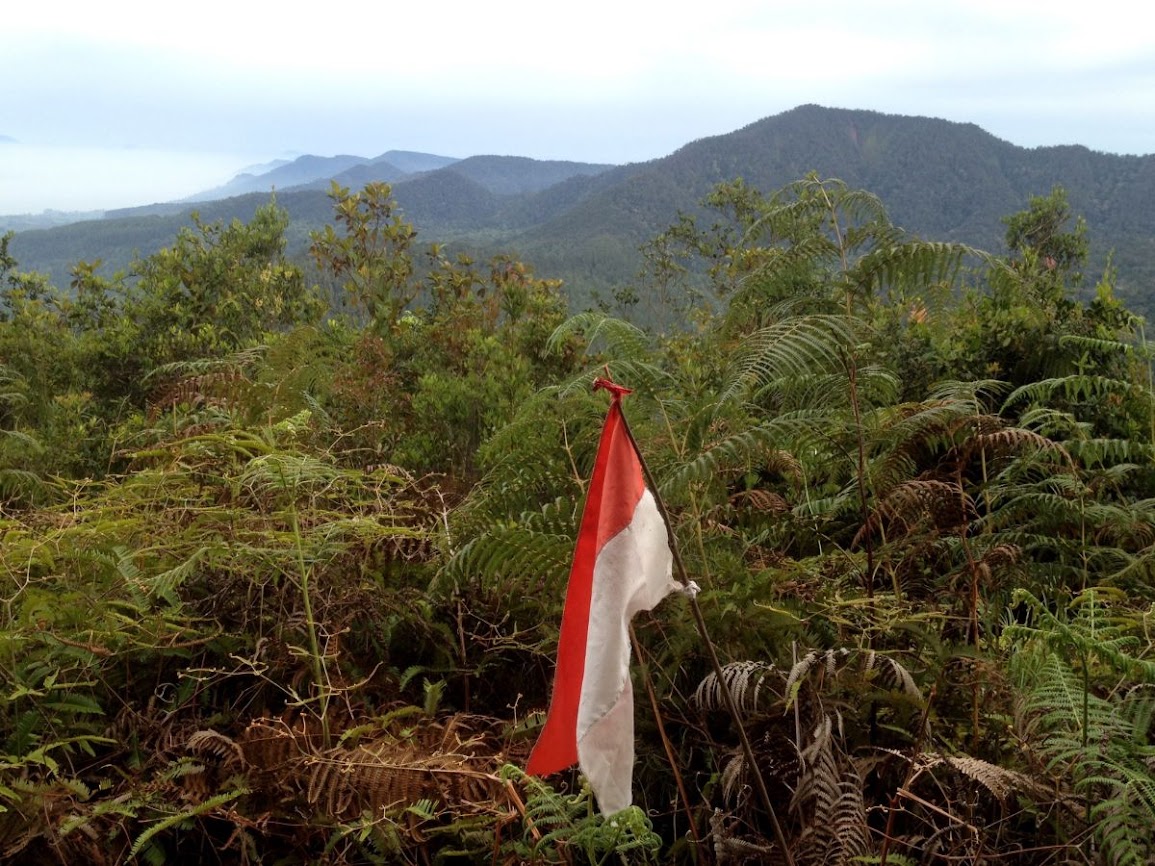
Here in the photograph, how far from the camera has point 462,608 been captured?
2.33 m

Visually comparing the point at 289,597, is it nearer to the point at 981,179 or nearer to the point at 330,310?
the point at 330,310

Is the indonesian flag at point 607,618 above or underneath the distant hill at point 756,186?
underneath

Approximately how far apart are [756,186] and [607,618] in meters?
67.1

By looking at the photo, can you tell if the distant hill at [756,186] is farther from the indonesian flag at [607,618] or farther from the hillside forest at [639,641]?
the indonesian flag at [607,618]

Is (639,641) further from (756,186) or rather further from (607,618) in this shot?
(756,186)

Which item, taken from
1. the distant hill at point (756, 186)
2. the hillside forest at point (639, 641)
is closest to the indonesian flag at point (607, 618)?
the hillside forest at point (639, 641)

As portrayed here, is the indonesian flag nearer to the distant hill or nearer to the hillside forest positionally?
the hillside forest

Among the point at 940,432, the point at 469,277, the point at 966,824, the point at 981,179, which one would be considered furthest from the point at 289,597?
the point at 981,179

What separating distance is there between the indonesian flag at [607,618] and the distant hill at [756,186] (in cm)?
5443

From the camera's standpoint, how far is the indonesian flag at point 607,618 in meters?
1.27

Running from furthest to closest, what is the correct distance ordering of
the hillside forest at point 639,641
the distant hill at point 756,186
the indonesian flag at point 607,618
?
the distant hill at point 756,186, the hillside forest at point 639,641, the indonesian flag at point 607,618

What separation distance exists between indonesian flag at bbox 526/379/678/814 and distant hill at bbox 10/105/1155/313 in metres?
54.4

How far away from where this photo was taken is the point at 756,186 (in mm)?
64625

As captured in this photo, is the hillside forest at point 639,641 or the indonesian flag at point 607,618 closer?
the indonesian flag at point 607,618
